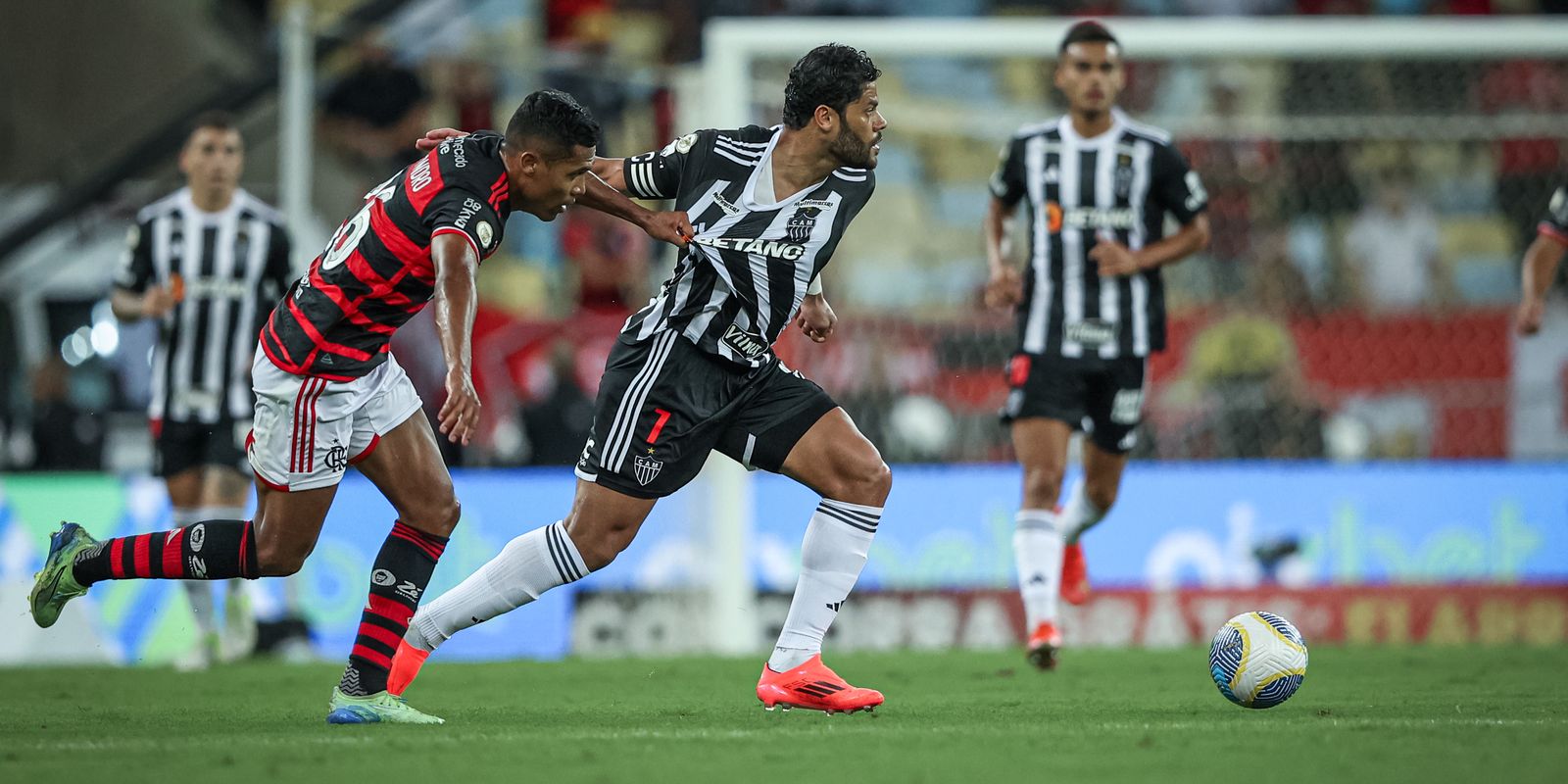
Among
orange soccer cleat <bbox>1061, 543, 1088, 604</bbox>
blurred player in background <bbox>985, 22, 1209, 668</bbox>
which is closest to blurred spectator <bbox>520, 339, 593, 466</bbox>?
orange soccer cleat <bbox>1061, 543, 1088, 604</bbox>

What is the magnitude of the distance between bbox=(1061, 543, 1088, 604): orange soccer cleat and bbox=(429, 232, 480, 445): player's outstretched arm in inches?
164

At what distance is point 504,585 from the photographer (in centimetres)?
580

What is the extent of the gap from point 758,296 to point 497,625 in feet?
16.4

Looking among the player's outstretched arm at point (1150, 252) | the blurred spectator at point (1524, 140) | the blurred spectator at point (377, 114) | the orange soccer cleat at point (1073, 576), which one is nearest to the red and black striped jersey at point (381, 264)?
the player's outstretched arm at point (1150, 252)

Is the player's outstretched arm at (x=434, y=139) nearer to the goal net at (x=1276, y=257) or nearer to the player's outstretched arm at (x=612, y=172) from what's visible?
the player's outstretched arm at (x=612, y=172)

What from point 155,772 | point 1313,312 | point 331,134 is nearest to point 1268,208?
point 1313,312

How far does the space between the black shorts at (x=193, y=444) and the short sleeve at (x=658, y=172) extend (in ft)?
12.0

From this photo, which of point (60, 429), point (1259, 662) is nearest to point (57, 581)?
point (1259, 662)

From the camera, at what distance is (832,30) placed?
33.4 ft

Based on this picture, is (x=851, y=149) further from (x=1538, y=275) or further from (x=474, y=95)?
(x=474, y=95)

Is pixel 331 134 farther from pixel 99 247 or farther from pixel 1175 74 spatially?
pixel 1175 74

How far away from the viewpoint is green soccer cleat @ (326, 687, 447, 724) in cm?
552

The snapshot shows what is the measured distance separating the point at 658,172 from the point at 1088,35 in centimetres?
277

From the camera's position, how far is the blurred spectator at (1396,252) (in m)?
12.6
